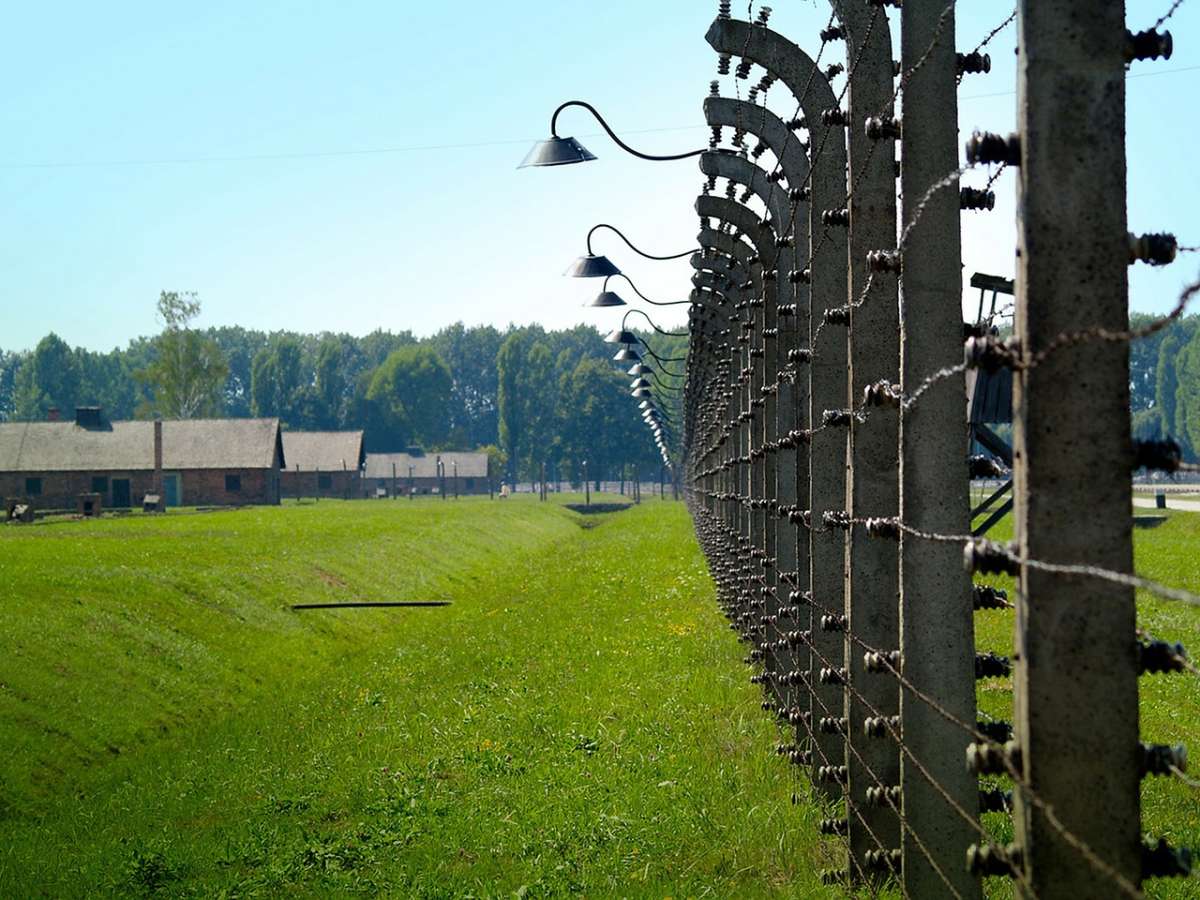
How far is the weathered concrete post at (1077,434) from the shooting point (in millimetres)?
3451

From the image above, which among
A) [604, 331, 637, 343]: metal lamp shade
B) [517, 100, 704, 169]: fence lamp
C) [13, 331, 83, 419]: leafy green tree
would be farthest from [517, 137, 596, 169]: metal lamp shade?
[13, 331, 83, 419]: leafy green tree

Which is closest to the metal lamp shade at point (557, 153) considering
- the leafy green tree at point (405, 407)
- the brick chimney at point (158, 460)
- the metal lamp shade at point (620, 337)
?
the metal lamp shade at point (620, 337)

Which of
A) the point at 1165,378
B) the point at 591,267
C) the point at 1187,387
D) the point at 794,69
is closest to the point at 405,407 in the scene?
the point at 1165,378

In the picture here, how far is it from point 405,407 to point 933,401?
177 m

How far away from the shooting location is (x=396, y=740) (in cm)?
1420

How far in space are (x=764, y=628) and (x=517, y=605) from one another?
52.7 feet

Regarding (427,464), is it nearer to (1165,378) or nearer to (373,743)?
(1165,378)

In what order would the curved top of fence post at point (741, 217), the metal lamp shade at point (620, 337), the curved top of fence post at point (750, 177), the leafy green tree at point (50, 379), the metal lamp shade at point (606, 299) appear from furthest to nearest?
the leafy green tree at point (50, 379) → the metal lamp shade at point (620, 337) → the metal lamp shade at point (606, 299) → the curved top of fence post at point (741, 217) → the curved top of fence post at point (750, 177)

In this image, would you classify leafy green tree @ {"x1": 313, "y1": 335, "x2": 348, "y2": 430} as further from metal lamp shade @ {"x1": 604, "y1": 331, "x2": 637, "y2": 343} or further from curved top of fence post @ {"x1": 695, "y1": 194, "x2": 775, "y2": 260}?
curved top of fence post @ {"x1": 695, "y1": 194, "x2": 775, "y2": 260}

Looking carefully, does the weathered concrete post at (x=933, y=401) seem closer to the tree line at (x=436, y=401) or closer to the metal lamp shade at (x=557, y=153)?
the metal lamp shade at (x=557, y=153)

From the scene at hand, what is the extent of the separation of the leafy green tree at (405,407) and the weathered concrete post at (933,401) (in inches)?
6889

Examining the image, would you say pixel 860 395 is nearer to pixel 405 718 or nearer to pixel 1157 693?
pixel 1157 693

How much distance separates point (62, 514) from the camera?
73000 mm

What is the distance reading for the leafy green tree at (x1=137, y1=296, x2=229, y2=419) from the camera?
390 feet
